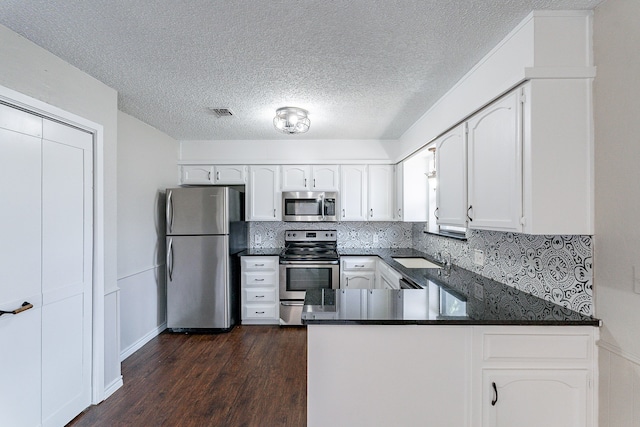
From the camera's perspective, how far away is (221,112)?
9.04 feet

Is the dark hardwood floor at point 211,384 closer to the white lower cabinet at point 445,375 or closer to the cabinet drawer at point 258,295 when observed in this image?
the cabinet drawer at point 258,295

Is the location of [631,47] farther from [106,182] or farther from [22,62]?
[106,182]

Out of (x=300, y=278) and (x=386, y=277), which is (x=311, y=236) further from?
(x=386, y=277)

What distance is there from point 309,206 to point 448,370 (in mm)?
2707

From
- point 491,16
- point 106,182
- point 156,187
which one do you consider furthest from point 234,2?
point 156,187

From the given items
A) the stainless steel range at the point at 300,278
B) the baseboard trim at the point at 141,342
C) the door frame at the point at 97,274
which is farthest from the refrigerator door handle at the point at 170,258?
the stainless steel range at the point at 300,278

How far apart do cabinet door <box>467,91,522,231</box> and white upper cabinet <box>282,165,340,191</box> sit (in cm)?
214

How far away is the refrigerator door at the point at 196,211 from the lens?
334 cm

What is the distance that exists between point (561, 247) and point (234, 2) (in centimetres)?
211

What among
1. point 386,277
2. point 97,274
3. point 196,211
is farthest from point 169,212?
point 386,277

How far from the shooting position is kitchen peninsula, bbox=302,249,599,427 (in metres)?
1.39

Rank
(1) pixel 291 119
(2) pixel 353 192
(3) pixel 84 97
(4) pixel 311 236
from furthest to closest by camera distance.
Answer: (4) pixel 311 236 → (2) pixel 353 192 → (1) pixel 291 119 → (3) pixel 84 97

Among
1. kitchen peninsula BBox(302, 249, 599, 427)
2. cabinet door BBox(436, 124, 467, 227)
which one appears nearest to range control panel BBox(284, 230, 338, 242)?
cabinet door BBox(436, 124, 467, 227)

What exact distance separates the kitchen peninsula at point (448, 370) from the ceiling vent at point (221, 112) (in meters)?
2.13
